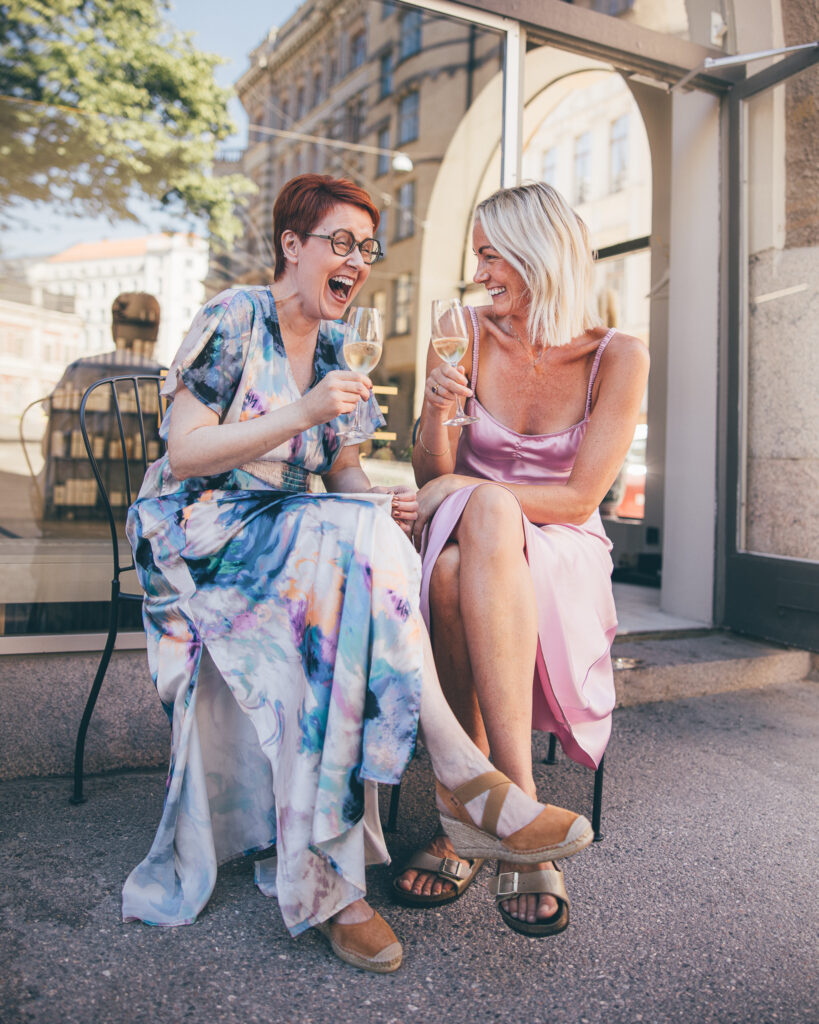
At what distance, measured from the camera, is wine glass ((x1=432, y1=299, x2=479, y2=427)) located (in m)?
1.77

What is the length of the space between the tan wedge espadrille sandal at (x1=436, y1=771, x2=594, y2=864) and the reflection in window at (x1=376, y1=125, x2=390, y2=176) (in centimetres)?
982

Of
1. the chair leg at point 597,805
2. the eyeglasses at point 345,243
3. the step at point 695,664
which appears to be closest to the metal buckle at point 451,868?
the chair leg at point 597,805

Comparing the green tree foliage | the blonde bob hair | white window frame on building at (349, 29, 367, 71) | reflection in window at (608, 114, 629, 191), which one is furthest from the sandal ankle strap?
reflection in window at (608, 114, 629, 191)

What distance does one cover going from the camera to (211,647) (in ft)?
5.23

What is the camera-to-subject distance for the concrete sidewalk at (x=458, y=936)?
4.27 ft

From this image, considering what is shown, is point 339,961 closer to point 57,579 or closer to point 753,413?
point 57,579

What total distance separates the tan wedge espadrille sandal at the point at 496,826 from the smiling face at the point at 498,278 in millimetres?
1281

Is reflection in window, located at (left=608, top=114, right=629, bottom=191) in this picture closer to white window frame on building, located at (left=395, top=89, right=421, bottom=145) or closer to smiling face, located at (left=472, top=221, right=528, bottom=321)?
white window frame on building, located at (left=395, top=89, right=421, bottom=145)

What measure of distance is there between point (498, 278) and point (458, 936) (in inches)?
63.1

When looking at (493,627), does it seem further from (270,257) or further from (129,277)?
(129,277)

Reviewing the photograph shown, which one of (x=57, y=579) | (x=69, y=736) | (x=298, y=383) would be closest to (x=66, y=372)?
(x=57, y=579)

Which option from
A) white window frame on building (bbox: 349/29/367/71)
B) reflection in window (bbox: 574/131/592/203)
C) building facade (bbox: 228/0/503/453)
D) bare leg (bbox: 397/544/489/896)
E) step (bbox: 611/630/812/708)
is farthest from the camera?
reflection in window (bbox: 574/131/592/203)

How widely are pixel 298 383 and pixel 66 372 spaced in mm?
2867

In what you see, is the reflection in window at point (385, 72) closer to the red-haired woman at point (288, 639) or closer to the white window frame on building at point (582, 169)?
the red-haired woman at point (288, 639)
